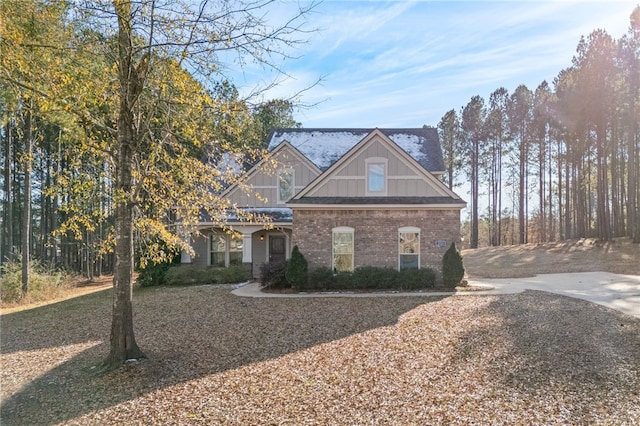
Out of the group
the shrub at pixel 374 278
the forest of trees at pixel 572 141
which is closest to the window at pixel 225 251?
the shrub at pixel 374 278

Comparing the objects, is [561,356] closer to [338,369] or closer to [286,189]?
[338,369]

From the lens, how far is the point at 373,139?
15.9 m

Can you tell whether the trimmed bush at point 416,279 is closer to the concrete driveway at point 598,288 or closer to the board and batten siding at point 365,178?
the concrete driveway at point 598,288

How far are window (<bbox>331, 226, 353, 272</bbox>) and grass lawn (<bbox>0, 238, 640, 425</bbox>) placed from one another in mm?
4461

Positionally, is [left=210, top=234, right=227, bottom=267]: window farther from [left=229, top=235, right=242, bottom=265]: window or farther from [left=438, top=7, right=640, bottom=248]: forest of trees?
[left=438, top=7, right=640, bottom=248]: forest of trees

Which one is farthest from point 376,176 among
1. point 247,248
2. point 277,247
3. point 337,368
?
point 337,368

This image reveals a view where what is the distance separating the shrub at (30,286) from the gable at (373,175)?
11.0 meters

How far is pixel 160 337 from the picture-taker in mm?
8281

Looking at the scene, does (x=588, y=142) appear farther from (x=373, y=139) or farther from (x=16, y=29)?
(x=16, y=29)

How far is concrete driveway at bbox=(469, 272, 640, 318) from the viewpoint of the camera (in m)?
11.3

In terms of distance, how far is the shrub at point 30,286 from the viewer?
14.3 metres

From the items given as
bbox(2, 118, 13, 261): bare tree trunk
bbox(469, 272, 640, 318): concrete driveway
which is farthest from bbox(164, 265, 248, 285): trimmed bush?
bbox(469, 272, 640, 318): concrete driveway

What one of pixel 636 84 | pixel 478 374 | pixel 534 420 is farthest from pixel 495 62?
pixel 636 84

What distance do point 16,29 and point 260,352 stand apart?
615 cm
